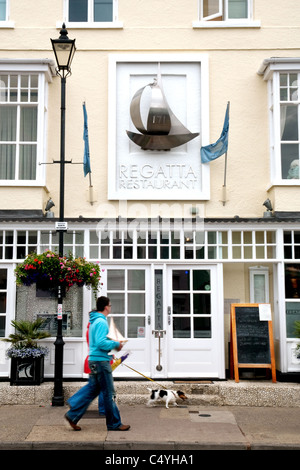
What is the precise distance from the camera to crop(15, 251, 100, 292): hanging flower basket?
32.9 feet

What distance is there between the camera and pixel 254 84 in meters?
12.0

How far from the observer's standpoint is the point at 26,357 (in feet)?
34.0

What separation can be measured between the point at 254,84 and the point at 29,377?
761 cm

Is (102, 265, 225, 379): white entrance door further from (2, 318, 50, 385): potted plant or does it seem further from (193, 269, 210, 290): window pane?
(2, 318, 50, 385): potted plant

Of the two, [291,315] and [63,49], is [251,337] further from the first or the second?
[63,49]

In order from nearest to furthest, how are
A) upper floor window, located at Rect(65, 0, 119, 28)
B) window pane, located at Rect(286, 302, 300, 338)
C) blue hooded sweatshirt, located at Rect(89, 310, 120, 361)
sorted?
blue hooded sweatshirt, located at Rect(89, 310, 120, 361), window pane, located at Rect(286, 302, 300, 338), upper floor window, located at Rect(65, 0, 119, 28)

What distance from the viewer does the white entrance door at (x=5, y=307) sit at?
36.0ft

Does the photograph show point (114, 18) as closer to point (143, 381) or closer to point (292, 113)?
point (292, 113)

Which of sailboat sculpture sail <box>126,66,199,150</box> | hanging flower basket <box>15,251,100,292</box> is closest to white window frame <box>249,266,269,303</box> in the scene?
sailboat sculpture sail <box>126,66,199,150</box>

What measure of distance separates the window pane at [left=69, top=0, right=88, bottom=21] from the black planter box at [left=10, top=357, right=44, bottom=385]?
24.4 feet

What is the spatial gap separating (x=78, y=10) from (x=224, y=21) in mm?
3270

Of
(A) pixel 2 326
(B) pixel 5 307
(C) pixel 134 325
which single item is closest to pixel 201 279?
(C) pixel 134 325

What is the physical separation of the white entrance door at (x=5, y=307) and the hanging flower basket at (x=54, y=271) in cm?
94

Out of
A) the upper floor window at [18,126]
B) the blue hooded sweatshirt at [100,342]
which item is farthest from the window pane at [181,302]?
the upper floor window at [18,126]
